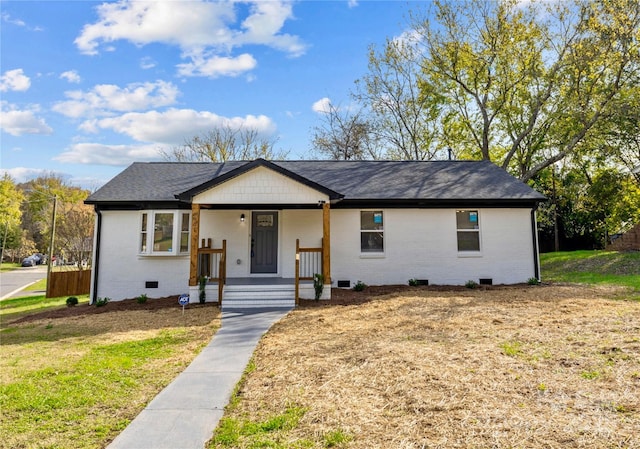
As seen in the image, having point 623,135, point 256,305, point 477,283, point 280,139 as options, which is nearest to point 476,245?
point 477,283

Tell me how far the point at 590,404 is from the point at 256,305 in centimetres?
761

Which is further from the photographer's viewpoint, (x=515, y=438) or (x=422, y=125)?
(x=422, y=125)

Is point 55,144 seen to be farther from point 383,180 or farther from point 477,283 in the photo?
point 477,283

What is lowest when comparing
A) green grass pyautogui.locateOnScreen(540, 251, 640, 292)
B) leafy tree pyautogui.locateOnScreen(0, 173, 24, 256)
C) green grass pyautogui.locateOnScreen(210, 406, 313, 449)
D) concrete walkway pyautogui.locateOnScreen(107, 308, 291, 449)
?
concrete walkway pyautogui.locateOnScreen(107, 308, 291, 449)

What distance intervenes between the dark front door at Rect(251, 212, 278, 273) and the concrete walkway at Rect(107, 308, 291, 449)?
17.6ft

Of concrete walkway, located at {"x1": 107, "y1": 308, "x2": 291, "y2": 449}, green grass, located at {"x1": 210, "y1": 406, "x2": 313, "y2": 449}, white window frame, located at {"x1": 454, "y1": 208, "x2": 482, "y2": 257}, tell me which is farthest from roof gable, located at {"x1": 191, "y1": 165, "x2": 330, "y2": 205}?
green grass, located at {"x1": 210, "y1": 406, "x2": 313, "y2": 449}

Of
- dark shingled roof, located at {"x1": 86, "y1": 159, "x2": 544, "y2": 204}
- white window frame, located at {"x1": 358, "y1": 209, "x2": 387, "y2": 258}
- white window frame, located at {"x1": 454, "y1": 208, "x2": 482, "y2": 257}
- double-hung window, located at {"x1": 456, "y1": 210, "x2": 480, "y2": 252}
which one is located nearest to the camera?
dark shingled roof, located at {"x1": 86, "y1": 159, "x2": 544, "y2": 204}

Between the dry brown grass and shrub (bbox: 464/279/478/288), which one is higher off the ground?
shrub (bbox: 464/279/478/288)

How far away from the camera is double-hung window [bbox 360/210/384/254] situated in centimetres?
1195

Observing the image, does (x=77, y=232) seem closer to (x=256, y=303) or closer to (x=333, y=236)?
(x=256, y=303)

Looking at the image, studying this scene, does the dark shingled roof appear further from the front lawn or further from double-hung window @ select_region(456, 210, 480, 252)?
the front lawn

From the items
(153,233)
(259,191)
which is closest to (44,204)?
(153,233)

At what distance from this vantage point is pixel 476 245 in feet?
39.7

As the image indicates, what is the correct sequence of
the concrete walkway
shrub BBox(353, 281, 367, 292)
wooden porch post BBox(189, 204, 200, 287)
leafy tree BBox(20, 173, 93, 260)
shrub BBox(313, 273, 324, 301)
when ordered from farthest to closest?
leafy tree BBox(20, 173, 93, 260) < shrub BBox(353, 281, 367, 292) < shrub BBox(313, 273, 324, 301) < wooden porch post BBox(189, 204, 200, 287) < the concrete walkway
